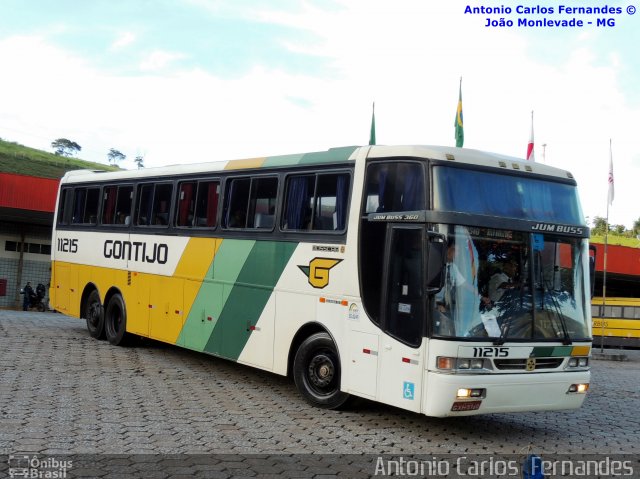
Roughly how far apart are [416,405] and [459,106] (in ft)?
59.9

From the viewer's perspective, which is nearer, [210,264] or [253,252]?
[253,252]

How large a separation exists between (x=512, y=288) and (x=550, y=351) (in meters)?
0.88

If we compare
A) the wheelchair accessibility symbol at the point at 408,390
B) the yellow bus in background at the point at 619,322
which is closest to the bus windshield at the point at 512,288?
the wheelchair accessibility symbol at the point at 408,390

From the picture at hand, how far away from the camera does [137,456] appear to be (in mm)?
6672

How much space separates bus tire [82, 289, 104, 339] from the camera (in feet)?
49.5

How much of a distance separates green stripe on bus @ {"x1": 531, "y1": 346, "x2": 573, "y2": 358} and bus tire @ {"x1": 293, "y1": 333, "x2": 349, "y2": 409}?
7.76 feet

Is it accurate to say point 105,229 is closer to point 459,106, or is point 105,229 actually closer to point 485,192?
point 485,192

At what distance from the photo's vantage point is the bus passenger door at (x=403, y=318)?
8109mm

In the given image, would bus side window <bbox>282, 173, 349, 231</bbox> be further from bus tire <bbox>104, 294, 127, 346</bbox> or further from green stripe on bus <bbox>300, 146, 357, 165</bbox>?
bus tire <bbox>104, 294, 127, 346</bbox>

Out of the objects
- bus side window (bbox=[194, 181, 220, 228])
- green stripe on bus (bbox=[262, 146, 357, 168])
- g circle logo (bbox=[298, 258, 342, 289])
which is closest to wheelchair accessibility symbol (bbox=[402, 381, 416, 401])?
g circle logo (bbox=[298, 258, 342, 289])

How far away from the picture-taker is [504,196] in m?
8.69

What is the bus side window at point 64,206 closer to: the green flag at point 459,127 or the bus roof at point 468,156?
the bus roof at point 468,156

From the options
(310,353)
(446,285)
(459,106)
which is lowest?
(310,353)

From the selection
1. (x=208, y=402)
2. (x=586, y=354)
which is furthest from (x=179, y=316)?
(x=586, y=354)
